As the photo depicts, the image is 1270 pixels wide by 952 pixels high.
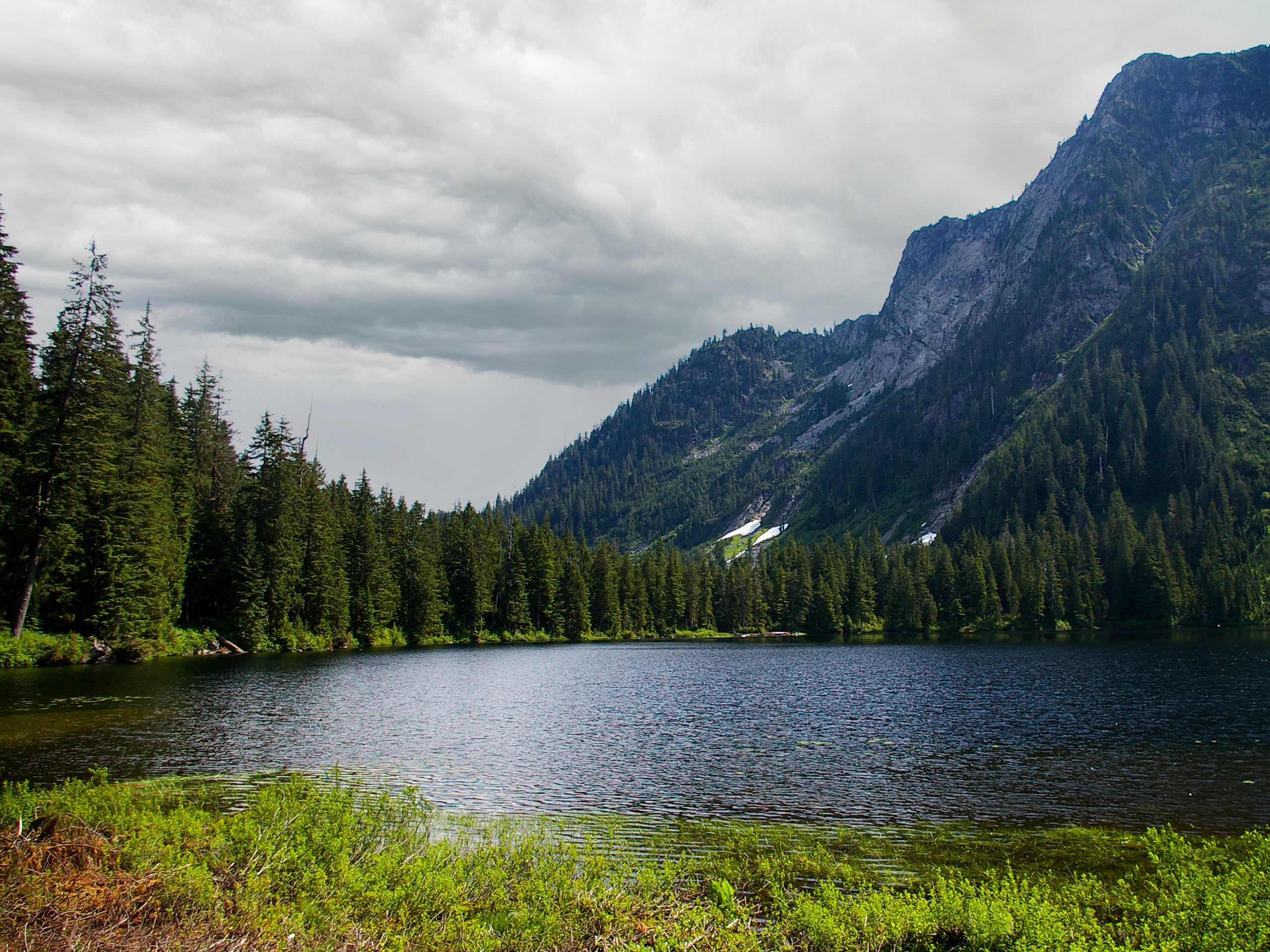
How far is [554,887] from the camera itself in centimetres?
1472

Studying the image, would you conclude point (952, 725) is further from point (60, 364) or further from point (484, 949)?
point (60, 364)

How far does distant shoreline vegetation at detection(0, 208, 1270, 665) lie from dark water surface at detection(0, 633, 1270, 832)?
10.5m

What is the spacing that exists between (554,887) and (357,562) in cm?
10822

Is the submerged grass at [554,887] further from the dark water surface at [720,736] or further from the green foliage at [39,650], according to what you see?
the green foliage at [39,650]

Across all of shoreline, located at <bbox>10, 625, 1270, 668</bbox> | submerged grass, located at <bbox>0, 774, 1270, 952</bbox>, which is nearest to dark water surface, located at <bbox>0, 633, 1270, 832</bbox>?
shoreline, located at <bbox>10, 625, 1270, 668</bbox>

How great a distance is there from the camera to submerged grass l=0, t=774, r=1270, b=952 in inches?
447

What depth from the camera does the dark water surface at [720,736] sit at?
2619 cm

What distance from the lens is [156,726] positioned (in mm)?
36875

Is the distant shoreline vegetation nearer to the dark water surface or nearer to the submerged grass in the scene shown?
the dark water surface

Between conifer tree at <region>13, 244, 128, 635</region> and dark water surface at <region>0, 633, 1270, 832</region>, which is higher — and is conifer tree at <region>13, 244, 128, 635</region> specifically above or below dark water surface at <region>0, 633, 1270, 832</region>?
above

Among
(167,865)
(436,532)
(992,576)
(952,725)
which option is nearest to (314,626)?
(436,532)

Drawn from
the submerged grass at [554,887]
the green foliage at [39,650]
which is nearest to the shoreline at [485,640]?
the green foliage at [39,650]

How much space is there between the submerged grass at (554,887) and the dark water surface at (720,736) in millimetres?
4762

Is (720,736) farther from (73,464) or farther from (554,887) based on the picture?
(73,464)
